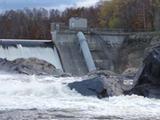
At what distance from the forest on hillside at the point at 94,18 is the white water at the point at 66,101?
159ft

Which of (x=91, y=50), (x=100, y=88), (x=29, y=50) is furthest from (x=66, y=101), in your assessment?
(x=91, y=50)

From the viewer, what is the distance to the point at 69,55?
6525 cm

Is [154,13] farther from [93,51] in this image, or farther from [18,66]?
[18,66]

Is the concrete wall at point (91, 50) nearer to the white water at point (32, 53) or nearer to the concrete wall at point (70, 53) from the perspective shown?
the concrete wall at point (70, 53)

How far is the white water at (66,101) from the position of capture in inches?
876

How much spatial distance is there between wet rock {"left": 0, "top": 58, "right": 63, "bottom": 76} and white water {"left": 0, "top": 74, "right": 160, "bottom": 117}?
619 inches

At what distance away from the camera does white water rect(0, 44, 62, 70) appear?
60844 millimetres

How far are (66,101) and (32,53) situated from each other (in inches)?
1439

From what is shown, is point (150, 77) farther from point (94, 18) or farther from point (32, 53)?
point (94, 18)

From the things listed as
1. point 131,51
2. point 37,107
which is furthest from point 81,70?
point 37,107

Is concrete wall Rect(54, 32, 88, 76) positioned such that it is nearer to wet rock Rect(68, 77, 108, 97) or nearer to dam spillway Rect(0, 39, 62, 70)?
dam spillway Rect(0, 39, 62, 70)

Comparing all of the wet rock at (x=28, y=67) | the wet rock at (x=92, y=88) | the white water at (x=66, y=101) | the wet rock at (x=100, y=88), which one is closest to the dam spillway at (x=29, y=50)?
the wet rock at (x=28, y=67)

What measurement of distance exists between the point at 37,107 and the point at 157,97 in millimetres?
7236

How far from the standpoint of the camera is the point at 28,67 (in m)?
50.2
